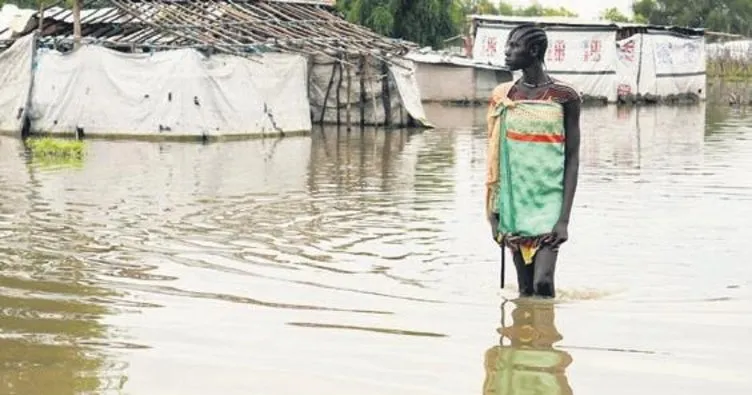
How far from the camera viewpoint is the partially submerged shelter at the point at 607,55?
3803cm

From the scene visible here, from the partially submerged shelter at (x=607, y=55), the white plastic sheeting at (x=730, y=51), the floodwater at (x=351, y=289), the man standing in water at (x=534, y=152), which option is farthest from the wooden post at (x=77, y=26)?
the white plastic sheeting at (x=730, y=51)

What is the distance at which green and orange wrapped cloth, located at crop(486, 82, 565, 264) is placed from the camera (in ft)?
19.7

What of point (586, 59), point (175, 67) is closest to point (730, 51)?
point (586, 59)

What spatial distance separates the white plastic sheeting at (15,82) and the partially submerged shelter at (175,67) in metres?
0.02

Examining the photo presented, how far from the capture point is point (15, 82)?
72.6 ft

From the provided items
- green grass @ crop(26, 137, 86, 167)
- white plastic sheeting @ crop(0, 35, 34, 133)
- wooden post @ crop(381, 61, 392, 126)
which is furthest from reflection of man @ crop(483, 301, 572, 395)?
wooden post @ crop(381, 61, 392, 126)

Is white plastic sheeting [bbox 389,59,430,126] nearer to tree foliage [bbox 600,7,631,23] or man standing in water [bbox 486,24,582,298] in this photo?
man standing in water [bbox 486,24,582,298]

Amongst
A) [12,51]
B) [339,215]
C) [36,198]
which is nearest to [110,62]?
[12,51]

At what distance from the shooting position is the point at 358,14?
3975 cm

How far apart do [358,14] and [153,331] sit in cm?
3463

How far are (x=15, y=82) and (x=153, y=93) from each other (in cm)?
286

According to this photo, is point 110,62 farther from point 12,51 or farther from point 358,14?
point 358,14

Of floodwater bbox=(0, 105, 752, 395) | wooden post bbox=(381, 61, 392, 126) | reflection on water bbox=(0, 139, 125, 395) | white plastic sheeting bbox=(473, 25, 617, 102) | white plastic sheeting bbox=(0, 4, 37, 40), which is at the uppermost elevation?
white plastic sheeting bbox=(0, 4, 37, 40)

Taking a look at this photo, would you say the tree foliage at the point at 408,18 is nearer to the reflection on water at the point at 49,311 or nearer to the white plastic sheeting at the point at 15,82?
the white plastic sheeting at the point at 15,82
